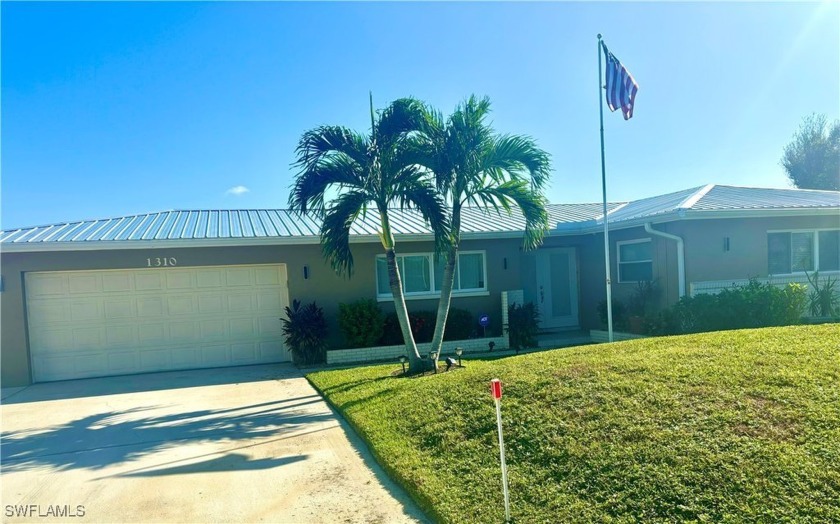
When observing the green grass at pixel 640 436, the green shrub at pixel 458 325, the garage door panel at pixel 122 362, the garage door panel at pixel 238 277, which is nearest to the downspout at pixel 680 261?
the green grass at pixel 640 436

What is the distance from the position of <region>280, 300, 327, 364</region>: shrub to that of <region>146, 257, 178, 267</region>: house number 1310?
9.24 ft

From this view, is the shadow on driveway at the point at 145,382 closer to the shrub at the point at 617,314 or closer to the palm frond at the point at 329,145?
the palm frond at the point at 329,145

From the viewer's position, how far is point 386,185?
30.9ft

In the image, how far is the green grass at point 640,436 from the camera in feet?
12.3

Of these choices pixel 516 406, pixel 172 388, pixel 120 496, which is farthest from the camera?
pixel 172 388

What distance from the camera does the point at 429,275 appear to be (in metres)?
13.8

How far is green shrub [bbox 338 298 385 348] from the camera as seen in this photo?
12227 millimetres

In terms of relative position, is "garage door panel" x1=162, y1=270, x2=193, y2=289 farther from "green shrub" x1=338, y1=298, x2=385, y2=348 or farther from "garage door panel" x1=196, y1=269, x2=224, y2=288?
"green shrub" x1=338, y1=298, x2=385, y2=348

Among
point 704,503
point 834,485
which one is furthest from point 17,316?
point 834,485

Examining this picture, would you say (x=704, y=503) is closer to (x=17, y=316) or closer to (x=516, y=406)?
(x=516, y=406)

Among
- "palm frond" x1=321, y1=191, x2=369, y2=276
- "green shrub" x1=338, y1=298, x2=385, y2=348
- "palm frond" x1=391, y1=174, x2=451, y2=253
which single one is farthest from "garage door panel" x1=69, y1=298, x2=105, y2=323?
"palm frond" x1=391, y1=174, x2=451, y2=253

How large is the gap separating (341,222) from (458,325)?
4.96 metres

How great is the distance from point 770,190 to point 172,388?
16.0 meters

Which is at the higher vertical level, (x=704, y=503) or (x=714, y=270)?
(x=714, y=270)
